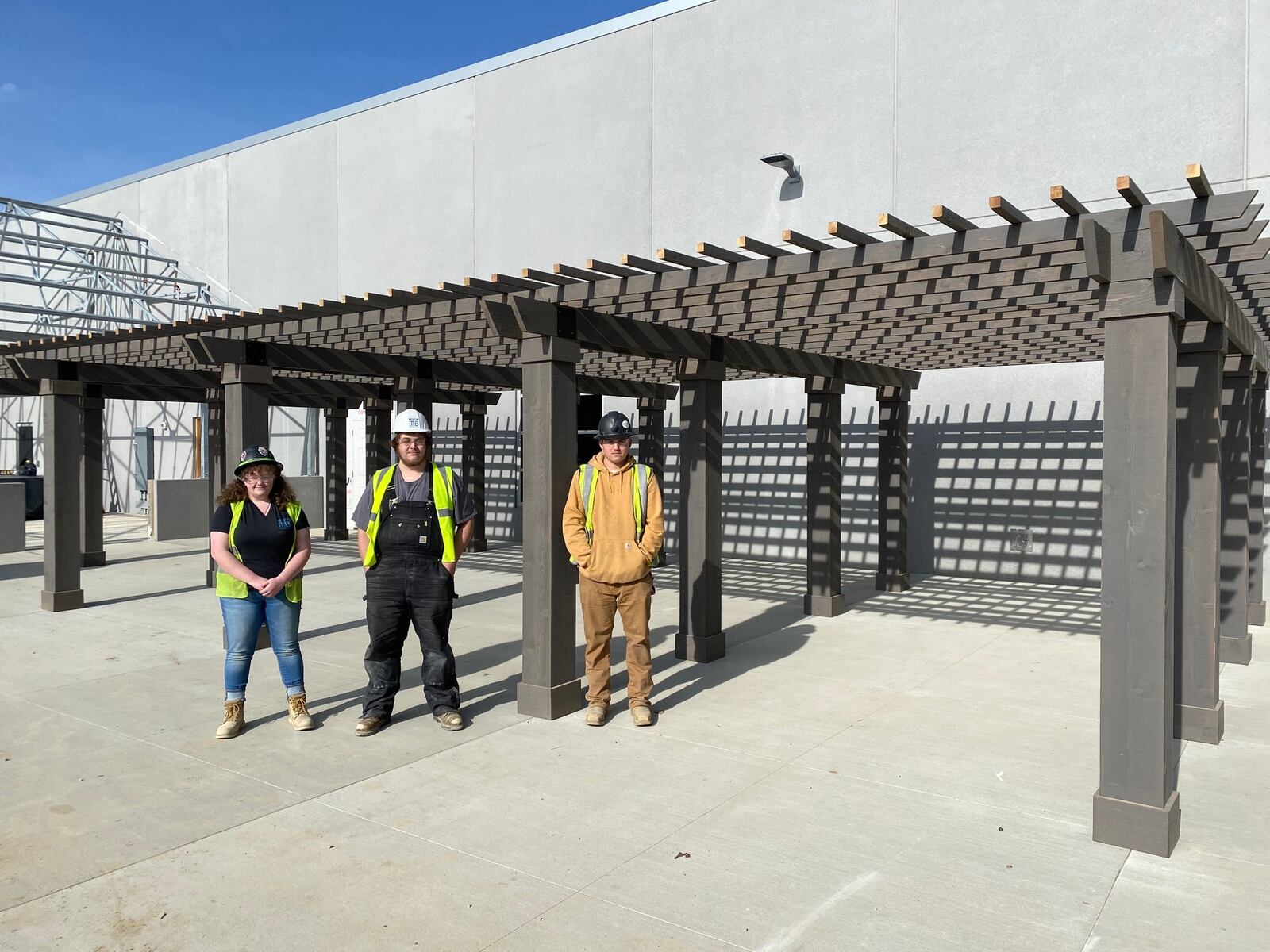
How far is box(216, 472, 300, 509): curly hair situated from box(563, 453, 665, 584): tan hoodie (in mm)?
1705

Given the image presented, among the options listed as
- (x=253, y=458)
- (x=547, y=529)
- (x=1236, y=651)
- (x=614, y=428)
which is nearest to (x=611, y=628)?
(x=547, y=529)

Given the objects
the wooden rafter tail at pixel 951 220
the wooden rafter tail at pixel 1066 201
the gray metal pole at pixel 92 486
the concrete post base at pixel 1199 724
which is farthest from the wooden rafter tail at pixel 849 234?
the gray metal pole at pixel 92 486

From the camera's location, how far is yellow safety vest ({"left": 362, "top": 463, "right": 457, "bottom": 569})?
563cm

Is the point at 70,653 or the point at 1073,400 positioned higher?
the point at 1073,400

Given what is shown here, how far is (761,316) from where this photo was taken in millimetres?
6965

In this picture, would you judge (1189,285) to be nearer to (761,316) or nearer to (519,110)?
(761,316)

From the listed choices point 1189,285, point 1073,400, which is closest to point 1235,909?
point 1189,285

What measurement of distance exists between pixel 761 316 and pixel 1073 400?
23.1 ft

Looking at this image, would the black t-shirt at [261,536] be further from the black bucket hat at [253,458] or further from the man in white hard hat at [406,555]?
the man in white hard hat at [406,555]

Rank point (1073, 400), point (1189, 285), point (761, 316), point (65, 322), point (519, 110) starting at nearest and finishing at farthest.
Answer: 1. point (1189, 285)
2. point (761, 316)
3. point (1073, 400)
4. point (519, 110)
5. point (65, 322)

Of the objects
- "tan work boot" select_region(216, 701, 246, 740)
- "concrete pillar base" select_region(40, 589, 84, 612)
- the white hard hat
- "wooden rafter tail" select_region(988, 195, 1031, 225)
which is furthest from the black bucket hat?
"concrete pillar base" select_region(40, 589, 84, 612)

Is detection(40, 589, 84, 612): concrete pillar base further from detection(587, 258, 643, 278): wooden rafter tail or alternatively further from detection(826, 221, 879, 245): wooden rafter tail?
detection(826, 221, 879, 245): wooden rafter tail

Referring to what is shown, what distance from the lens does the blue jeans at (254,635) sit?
17.9ft

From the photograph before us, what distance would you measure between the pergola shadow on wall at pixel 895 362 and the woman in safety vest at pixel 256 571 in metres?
1.44
